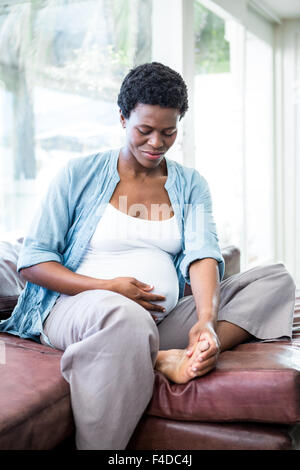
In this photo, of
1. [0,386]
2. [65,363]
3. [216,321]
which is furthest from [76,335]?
[216,321]

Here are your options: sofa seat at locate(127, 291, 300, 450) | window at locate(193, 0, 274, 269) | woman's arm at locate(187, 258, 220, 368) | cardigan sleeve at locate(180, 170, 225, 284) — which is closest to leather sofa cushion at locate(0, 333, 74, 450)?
sofa seat at locate(127, 291, 300, 450)

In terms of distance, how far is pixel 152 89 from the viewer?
1.67 m

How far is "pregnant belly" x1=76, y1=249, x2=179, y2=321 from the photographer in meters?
1.71

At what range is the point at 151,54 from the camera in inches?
128

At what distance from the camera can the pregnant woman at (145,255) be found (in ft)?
5.30

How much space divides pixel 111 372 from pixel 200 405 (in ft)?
0.85

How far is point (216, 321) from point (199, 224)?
0.36 metres

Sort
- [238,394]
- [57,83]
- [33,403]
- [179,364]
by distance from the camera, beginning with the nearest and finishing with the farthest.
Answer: [33,403] < [238,394] < [179,364] < [57,83]

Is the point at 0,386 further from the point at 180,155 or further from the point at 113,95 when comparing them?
the point at 113,95

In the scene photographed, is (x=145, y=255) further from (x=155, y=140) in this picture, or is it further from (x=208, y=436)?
(x=208, y=436)

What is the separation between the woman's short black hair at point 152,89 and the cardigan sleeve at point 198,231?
1.00ft

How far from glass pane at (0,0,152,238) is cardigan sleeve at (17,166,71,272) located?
151 cm

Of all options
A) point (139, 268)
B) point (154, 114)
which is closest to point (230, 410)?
point (139, 268)

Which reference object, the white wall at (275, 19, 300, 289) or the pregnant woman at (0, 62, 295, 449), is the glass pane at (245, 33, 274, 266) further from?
the pregnant woman at (0, 62, 295, 449)
